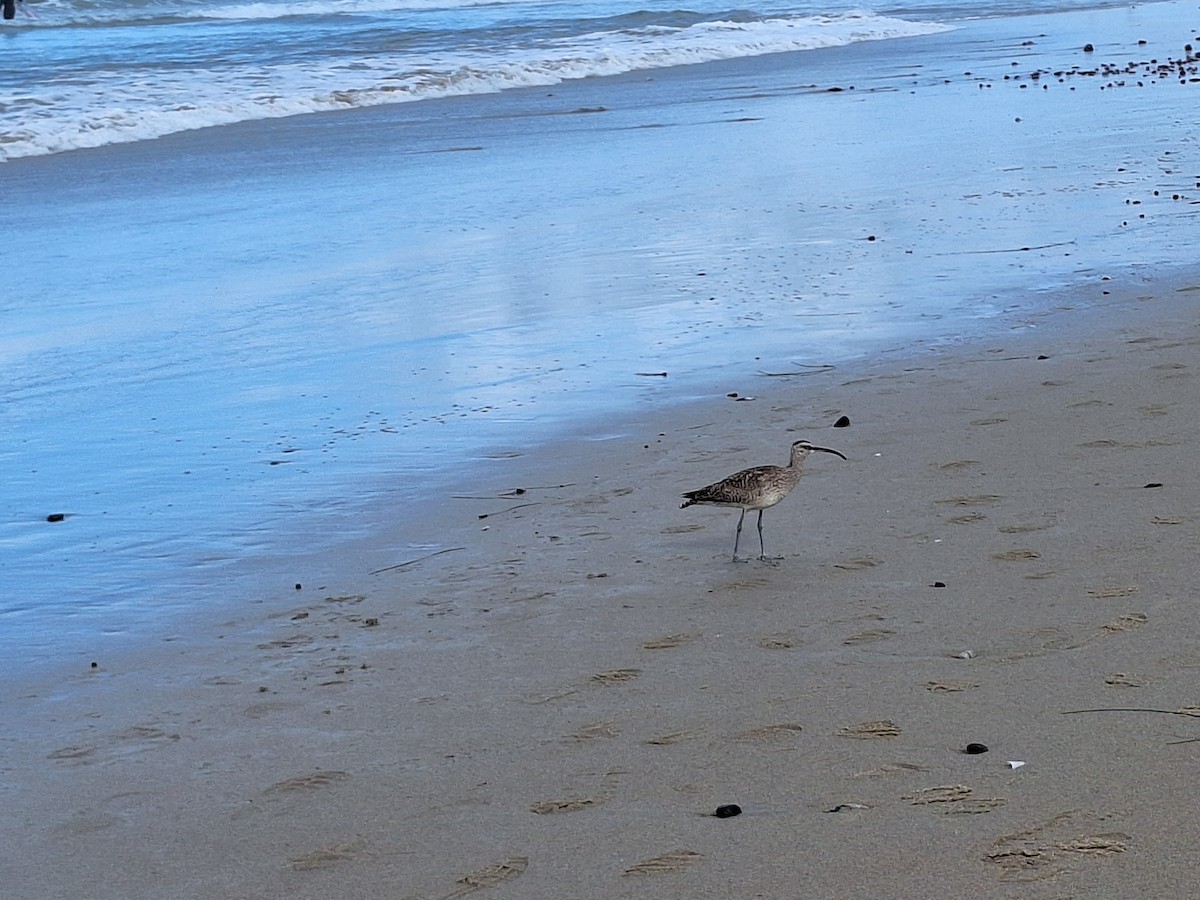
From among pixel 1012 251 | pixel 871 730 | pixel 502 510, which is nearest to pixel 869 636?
pixel 871 730

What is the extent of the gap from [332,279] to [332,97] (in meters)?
13.8

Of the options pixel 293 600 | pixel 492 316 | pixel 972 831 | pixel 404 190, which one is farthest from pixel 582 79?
pixel 972 831

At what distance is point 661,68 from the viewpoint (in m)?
28.6

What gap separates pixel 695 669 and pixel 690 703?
255 millimetres

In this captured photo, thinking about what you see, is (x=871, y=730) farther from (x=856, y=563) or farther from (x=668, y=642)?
(x=856, y=563)

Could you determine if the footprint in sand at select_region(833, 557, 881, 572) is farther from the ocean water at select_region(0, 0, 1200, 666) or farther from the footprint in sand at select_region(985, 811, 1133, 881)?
the footprint in sand at select_region(985, 811, 1133, 881)

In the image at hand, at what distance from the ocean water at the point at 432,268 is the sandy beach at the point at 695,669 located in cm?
17

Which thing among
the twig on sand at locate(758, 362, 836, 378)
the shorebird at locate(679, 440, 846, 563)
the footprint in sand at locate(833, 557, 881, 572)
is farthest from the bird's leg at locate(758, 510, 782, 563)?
the twig on sand at locate(758, 362, 836, 378)

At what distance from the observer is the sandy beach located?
377 cm

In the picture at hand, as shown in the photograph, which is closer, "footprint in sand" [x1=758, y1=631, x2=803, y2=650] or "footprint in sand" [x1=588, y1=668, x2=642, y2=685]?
"footprint in sand" [x1=588, y1=668, x2=642, y2=685]

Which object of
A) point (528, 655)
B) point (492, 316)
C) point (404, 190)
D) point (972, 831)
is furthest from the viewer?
point (404, 190)

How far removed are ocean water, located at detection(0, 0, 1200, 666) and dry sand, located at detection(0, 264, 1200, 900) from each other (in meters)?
0.60

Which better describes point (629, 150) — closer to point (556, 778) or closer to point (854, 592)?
point (854, 592)

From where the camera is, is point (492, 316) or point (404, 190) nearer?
point (492, 316)
